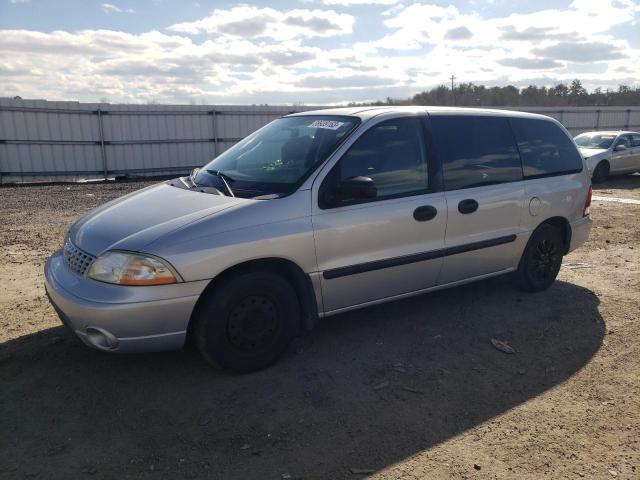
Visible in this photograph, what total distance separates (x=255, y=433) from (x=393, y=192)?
206 centimetres

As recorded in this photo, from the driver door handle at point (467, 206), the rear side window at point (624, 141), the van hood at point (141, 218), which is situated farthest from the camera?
the rear side window at point (624, 141)

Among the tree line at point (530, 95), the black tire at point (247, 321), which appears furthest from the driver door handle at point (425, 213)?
the tree line at point (530, 95)

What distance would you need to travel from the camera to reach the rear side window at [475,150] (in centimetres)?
446

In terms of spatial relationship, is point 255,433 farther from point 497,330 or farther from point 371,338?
point 497,330

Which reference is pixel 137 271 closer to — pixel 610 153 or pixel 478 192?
pixel 478 192

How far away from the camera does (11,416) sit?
3.16 m

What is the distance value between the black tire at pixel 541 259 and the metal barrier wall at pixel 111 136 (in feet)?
46.4

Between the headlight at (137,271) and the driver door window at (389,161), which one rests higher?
the driver door window at (389,161)

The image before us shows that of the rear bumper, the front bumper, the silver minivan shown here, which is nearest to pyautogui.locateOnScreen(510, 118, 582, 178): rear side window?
the silver minivan

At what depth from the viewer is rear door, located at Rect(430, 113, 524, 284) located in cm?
446

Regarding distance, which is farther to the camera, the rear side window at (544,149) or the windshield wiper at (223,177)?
the rear side window at (544,149)

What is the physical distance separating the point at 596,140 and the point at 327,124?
47.3 feet

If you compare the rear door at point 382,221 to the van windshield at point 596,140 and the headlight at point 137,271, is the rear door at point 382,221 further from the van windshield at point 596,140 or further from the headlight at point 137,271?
the van windshield at point 596,140

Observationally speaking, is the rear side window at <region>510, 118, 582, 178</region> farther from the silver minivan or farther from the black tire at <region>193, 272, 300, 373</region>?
the black tire at <region>193, 272, 300, 373</region>
